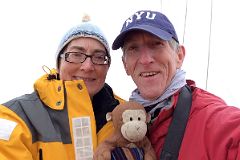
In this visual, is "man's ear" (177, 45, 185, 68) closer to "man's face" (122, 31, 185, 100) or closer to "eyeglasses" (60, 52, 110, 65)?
"man's face" (122, 31, 185, 100)

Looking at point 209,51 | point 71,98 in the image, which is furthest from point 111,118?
point 209,51

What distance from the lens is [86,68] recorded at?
59.2 inches

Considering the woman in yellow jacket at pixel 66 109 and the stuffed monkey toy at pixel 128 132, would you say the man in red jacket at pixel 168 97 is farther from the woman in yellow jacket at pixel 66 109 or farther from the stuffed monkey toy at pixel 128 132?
the woman in yellow jacket at pixel 66 109

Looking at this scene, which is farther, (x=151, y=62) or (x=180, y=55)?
(x=180, y=55)

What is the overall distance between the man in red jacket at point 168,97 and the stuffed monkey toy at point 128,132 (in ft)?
0.15

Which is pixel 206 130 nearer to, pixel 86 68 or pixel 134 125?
pixel 134 125

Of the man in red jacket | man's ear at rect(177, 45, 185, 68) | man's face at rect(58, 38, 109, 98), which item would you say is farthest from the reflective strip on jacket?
man's face at rect(58, 38, 109, 98)

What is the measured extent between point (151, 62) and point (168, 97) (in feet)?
0.50

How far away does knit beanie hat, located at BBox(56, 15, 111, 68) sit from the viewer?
155 centimetres

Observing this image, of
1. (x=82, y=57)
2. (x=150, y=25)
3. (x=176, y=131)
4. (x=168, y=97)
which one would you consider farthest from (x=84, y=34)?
(x=176, y=131)

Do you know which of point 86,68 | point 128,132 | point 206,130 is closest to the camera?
point 206,130

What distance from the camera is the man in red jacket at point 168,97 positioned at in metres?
1.02

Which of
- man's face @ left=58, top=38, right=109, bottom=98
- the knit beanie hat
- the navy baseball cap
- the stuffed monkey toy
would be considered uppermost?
the navy baseball cap

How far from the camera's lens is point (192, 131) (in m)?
1.08
